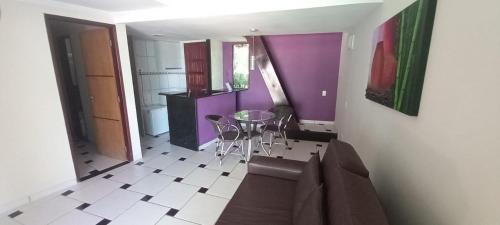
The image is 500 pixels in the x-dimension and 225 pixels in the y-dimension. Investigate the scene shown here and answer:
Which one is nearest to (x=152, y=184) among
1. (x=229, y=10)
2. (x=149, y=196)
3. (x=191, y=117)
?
(x=149, y=196)

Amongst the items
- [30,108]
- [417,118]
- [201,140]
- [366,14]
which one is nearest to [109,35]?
[30,108]

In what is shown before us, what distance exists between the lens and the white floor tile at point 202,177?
285 centimetres

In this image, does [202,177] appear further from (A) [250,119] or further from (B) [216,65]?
(B) [216,65]

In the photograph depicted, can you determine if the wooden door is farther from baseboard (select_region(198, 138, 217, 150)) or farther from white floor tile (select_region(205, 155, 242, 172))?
white floor tile (select_region(205, 155, 242, 172))

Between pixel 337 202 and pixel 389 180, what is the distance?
0.77 metres

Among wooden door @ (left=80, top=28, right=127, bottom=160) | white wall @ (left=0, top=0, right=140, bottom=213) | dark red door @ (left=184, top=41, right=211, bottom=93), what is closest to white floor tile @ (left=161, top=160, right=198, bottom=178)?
wooden door @ (left=80, top=28, right=127, bottom=160)

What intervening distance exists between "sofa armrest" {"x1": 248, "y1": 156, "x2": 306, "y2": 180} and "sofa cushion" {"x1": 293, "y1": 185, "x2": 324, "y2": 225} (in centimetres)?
76

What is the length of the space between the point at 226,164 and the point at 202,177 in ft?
1.70

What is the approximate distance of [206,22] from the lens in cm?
292

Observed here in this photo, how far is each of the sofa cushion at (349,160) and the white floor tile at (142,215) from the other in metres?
1.93

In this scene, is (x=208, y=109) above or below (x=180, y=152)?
above

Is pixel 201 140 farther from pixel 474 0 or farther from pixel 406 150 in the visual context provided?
pixel 474 0

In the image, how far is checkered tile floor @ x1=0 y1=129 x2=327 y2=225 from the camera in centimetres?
218

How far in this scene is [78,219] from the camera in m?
2.17
